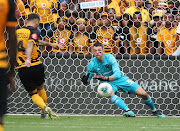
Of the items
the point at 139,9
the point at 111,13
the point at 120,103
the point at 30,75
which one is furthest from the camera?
the point at 139,9

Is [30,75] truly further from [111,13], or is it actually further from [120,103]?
[111,13]

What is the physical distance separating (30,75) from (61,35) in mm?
2173

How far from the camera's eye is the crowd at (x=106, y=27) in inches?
350

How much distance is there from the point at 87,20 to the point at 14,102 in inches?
95.9

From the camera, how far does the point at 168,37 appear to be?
9.08 m

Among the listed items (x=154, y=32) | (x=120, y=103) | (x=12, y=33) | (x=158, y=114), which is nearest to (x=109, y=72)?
(x=120, y=103)

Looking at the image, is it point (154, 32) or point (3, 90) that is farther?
point (154, 32)

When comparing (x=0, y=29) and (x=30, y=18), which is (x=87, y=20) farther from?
(x=0, y=29)

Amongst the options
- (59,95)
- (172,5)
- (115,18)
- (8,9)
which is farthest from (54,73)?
(8,9)

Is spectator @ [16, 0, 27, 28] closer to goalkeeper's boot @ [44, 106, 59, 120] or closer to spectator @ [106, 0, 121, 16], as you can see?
spectator @ [106, 0, 121, 16]

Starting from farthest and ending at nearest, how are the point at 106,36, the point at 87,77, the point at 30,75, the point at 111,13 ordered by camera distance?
the point at 111,13, the point at 106,36, the point at 87,77, the point at 30,75

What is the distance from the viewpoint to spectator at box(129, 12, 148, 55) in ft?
29.3

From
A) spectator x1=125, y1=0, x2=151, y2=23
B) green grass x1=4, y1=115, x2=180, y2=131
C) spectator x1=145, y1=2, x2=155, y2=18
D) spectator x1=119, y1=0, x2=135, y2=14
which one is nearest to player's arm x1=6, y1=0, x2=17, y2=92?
green grass x1=4, y1=115, x2=180, y2=131

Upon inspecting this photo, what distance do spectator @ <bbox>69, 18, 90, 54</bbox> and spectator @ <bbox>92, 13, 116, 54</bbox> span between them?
0.27 m
